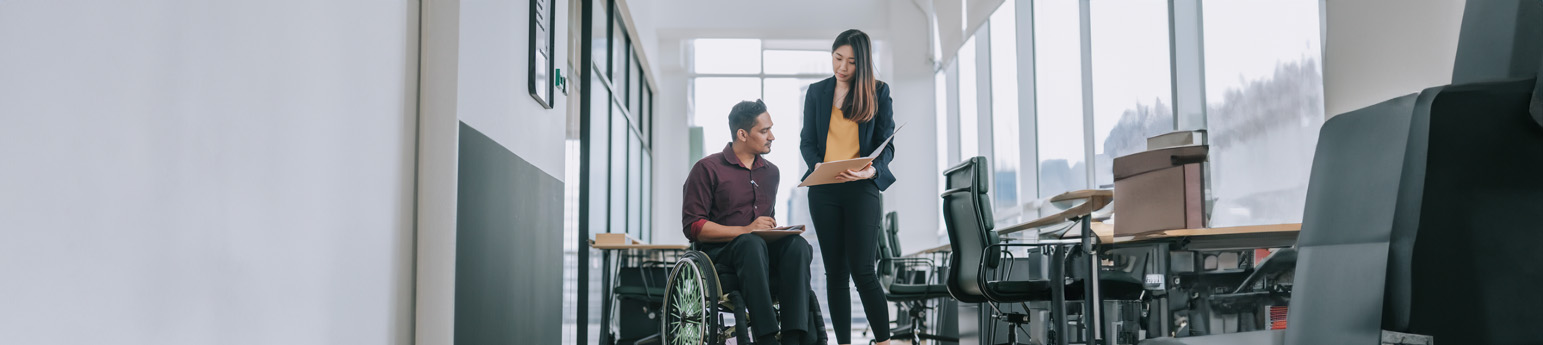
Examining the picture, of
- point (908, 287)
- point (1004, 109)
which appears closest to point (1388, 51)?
point (908, 287)

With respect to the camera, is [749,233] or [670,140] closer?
[749,233]

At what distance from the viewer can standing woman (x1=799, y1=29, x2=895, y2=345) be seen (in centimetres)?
312

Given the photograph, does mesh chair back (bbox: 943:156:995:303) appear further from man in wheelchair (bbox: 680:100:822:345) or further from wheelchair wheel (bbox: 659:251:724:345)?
wheelchair wheel (bbox: 659:251:724:345)

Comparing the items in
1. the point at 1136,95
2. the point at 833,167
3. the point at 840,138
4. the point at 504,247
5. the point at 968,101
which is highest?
Result: the point at 968,101

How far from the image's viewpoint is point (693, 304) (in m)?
3.30

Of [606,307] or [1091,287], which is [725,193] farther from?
[606,307]

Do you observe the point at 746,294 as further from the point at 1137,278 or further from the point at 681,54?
the point at 681,54

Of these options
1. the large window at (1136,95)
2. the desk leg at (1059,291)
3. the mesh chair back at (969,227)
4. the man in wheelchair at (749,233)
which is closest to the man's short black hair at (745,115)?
the man in wheelchair at (749,233)

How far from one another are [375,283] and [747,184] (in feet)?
6.03

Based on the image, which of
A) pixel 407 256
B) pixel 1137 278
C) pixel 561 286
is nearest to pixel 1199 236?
pixel 1137 278

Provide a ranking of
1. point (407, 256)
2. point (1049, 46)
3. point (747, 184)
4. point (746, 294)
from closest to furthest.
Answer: point (407, 256), point (746, 294), point (747, 184), point (1049, 46)

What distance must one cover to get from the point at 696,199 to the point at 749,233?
1.35 feet

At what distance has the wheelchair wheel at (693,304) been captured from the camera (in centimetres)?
308

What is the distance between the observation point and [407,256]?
212 cm
